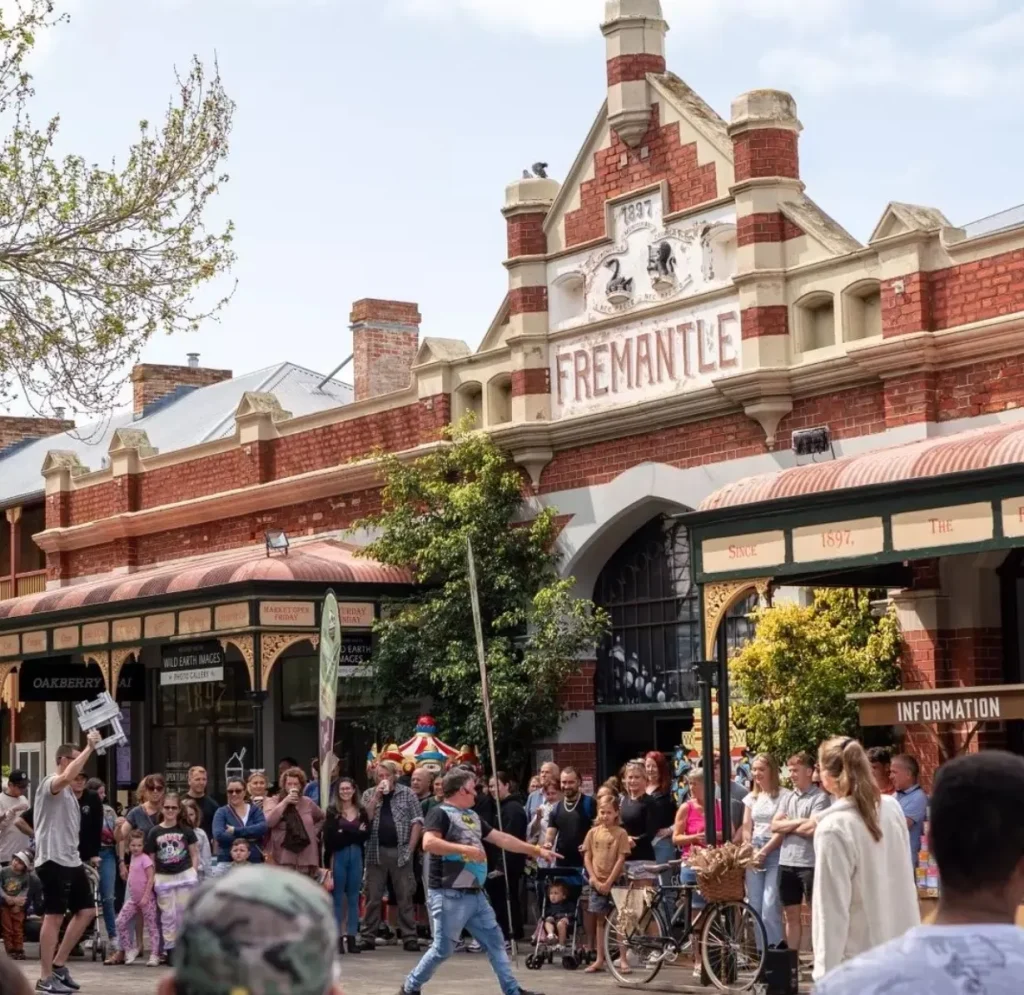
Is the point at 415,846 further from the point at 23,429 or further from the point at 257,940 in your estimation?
the point at 23,429

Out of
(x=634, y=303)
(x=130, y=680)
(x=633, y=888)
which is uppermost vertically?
(x=634, y=303)

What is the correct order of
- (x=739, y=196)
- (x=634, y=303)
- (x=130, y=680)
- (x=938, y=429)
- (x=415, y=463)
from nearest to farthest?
(x=938, y=429)
(x=739, y=196)
(x=634, y=303)
(x=415, y=463)
(x=130, y=680)

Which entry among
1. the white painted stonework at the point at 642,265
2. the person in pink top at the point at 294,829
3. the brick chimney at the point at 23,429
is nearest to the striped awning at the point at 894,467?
the white painted stonework at the point at 642,265

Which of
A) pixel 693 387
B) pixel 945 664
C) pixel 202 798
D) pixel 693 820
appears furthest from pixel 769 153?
pixel 202 798

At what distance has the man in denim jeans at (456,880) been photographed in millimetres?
12195

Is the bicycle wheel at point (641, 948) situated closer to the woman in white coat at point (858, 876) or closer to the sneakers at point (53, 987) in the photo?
the sneakers at point (53, 987)

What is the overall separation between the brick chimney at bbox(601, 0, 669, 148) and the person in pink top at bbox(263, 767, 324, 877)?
26.4 feet

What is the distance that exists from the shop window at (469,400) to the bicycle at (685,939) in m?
9.27

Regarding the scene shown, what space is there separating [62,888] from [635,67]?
1105cm

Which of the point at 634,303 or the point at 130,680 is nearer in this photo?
the point at 634,303

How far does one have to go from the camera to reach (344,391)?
37.2 metres

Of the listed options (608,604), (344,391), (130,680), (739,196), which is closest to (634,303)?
(739,196)

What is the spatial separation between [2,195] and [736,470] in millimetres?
7506

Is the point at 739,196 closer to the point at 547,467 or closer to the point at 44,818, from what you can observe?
the point at 547,467
